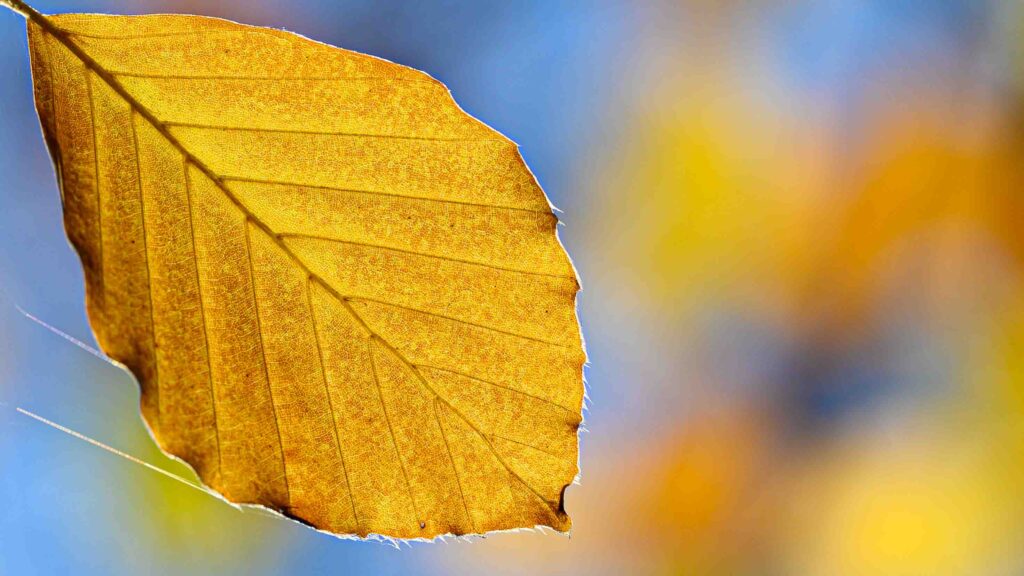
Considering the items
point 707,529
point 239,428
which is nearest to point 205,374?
point 239,428

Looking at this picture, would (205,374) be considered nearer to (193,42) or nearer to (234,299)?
(234,299)

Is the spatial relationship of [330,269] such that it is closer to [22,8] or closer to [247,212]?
[247,212]

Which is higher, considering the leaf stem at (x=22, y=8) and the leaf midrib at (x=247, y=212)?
the leaf stem at (x=22, y=8)

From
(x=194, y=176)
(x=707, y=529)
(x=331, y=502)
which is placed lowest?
(x=707, y=529)

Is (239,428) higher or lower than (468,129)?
lower

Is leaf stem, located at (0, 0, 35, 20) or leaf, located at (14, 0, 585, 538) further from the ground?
leaf stem, located at (0, 0, 35, 20)
